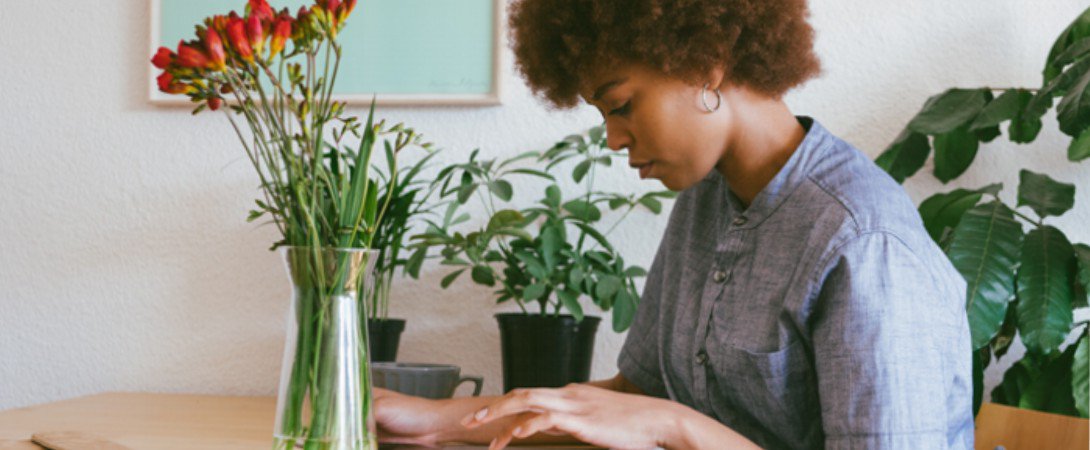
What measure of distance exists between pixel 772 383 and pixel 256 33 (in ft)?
2.00

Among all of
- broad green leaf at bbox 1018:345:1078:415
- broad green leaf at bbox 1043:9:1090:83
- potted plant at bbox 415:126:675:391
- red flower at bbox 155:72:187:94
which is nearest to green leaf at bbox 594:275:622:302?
potted plant at bbox 415:126:675:391

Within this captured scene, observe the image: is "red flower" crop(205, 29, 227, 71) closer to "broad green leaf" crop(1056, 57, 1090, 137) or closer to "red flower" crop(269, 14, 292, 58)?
"red flower" crop(269, 14, 292, 58)

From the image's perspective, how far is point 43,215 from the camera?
1.90m

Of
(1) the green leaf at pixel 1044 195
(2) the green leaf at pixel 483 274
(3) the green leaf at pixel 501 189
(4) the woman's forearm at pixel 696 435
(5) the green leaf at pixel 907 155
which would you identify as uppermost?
(5) the green leaf at pixel 907 155

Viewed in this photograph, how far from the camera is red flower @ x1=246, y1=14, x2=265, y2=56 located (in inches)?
27.6

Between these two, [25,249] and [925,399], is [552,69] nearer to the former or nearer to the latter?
[925,399]

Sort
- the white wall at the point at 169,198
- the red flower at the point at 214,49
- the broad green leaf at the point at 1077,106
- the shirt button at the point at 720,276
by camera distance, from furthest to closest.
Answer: the white wall at the point at 169,198 → the broad green leaf at the point at 1077,106 → the shirt button at the point at 720,276 → the red flower at the point at 214,49

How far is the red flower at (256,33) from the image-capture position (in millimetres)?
700

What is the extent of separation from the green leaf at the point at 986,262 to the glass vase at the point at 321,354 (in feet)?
3.01

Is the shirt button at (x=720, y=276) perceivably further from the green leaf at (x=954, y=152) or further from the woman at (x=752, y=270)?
the green leaf at (x=954, y=152)

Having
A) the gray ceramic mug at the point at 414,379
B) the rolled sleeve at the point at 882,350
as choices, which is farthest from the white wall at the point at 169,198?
the rolled sleeve at the point at 882,350

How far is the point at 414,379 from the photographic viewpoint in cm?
127

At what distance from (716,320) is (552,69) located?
1.14 feet

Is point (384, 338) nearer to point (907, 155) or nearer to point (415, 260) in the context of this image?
point (415, 260)
